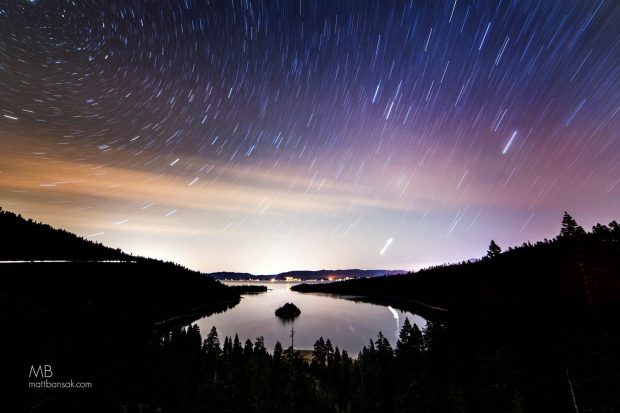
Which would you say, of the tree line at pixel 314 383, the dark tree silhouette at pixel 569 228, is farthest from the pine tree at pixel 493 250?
the tree line at pixel 314 383

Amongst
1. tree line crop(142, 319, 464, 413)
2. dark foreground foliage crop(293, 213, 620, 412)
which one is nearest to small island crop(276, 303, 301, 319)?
tree line crop(142, 319, 464, 413)

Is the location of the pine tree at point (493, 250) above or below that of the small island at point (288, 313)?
above

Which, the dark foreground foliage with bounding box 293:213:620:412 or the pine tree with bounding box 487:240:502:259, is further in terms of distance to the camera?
the pine tree with bounding box 487:240:502:259

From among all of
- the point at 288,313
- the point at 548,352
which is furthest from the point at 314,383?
the point at 288,313

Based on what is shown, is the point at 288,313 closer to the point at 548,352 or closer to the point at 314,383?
the point at 314,383

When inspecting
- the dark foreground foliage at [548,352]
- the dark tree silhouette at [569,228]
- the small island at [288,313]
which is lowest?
the small island at [288,313]

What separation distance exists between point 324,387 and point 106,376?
54.0ft

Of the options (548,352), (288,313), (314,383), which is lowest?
(288,313)

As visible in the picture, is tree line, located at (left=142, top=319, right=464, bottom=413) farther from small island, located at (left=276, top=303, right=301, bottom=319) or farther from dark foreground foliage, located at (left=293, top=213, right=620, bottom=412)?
small island, located at (left=276, top=303, right=301, bottom=319)

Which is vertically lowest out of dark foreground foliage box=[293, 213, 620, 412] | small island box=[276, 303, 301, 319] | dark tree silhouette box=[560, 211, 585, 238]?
small island box=[276, 303, 301, 319]

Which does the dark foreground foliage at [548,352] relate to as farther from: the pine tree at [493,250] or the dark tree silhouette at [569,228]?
the pine tree at [493,250]

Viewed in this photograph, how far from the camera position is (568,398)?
56.7 feet

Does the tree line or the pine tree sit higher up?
the pine tree

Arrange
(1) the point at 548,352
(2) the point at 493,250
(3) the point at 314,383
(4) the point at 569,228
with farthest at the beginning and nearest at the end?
(2) the point at 493,250 < (4) the point at 569,228 < (3) the point at 314,383 < (1) the point at 548,352
